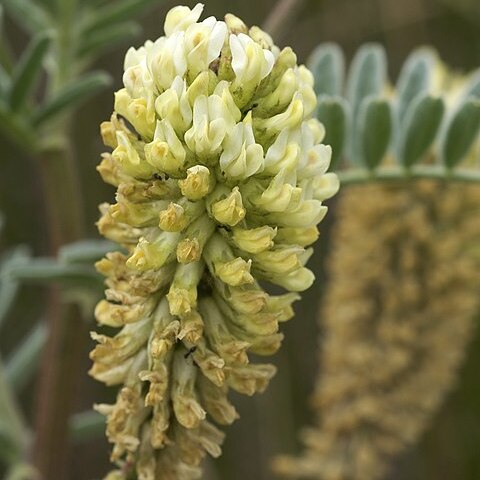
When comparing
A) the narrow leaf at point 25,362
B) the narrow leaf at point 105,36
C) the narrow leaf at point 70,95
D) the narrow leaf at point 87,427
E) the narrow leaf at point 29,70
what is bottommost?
the narrow leaf at point 87,427

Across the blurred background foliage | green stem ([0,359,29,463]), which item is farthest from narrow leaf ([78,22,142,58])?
the blurred background foliage

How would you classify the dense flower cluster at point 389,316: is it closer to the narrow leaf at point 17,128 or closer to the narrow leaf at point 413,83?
the narrow leaf at point 413,83

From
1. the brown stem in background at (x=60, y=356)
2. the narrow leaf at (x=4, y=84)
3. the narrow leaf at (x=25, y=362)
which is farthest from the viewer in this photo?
the narrow leaf at (x=25, y=362)

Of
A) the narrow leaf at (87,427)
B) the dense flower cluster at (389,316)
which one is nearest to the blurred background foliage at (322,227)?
the dense flower cluster at (389,316)

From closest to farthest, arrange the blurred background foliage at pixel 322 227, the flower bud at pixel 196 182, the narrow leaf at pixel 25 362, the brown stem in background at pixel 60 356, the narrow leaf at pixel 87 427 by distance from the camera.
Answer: the flower bud at pixel 196 182 → the brown stem in background at pixel 60 356 → the narrow leaf at pixel 87 427 → the narrow leaf at pixel 25 362 → the blurred background foliage at pixel 322 227

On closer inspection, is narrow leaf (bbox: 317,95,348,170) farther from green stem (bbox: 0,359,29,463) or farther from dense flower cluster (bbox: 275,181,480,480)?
green stem (bbox: 0,359,29,463)

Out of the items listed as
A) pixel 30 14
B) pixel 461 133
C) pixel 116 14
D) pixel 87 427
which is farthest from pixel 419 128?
pixel 87 427

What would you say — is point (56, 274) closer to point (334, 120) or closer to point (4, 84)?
point (4, 84)
